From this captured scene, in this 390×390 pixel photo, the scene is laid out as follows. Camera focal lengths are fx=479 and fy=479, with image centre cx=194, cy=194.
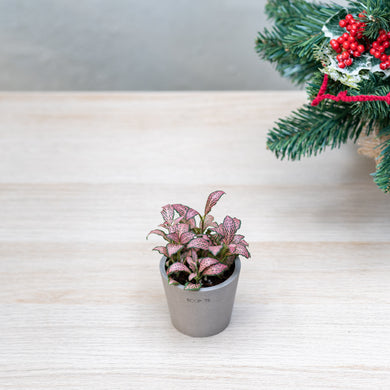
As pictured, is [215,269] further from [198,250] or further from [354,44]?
[354,44]

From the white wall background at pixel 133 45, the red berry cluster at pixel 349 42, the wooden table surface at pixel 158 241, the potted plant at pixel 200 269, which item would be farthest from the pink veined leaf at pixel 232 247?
the white wall background at pixel 133 45

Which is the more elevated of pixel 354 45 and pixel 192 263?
pixel 354 45

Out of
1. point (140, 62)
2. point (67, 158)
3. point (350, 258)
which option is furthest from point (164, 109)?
point (350, 258)

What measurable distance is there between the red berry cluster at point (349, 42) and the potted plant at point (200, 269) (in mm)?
212

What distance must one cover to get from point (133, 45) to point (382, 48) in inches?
30.8

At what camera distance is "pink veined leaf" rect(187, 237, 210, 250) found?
47cm

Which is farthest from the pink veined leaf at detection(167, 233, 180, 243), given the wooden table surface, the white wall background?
the white wall background

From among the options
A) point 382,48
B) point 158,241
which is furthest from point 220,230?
point 382,48

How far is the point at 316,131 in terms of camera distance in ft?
2.02

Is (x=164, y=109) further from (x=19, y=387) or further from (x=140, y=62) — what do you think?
(x=19, y=387)

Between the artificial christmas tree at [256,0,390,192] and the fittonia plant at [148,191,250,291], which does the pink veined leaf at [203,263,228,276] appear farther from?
the artificial christmas tree at [256,0,390,192]

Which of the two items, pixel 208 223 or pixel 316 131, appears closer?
pixel 208 223

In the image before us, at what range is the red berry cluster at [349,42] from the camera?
534 millimetres

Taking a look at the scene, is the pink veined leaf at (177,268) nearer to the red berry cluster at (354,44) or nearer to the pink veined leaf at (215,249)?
the pink veined leaf at (215,249)
